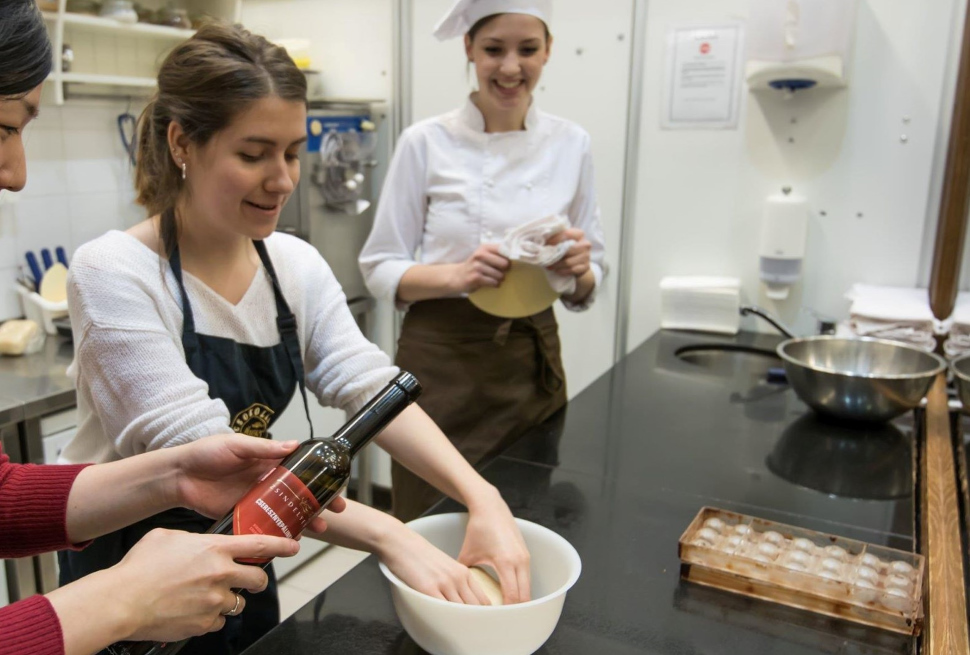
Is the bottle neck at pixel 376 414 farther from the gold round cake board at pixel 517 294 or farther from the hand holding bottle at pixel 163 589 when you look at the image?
the gold round cake board at pixel 517 294

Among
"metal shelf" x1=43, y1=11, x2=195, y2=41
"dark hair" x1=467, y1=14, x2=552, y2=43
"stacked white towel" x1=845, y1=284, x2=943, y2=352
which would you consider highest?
"metal shelf" x1=43, y1=11, x2=195, y2=41

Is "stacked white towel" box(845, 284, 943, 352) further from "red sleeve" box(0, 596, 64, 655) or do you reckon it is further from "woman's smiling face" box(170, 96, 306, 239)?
"red sleeve" box(0, 596, 64, 655)

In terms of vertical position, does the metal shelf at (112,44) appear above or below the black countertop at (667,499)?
above

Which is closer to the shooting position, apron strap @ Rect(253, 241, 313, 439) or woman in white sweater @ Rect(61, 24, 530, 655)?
woman in white sweater @ Rect(61, 24, 530, 655)

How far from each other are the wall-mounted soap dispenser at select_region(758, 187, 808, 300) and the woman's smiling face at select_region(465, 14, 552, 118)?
32.0 inches

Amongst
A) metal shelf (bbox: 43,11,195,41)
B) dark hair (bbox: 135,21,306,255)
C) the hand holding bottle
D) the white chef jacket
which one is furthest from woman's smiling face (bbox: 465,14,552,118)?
the hand holding bottle

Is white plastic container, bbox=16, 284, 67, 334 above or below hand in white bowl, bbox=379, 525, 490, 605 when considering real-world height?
above

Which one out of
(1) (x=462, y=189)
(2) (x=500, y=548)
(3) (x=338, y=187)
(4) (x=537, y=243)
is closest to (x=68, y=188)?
(3) (x=338, y=187)

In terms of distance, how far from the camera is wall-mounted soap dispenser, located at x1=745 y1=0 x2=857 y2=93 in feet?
6.52

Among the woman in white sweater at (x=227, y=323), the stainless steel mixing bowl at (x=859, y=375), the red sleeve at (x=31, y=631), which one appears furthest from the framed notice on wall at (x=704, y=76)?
the red sleeve at (x=31, y=631)

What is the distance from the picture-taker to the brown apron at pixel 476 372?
72.6 inches

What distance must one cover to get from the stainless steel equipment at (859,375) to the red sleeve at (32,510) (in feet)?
4.16

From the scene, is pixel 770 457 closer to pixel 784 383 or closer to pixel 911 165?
pixel 784 383

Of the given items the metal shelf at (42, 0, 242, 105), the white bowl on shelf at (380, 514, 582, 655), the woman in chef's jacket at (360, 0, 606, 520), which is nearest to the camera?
the white bowl on shelf at (380, 514, 582, 655)
